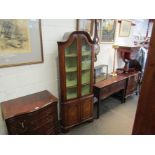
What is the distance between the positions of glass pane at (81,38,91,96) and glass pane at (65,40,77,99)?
16 centimetres

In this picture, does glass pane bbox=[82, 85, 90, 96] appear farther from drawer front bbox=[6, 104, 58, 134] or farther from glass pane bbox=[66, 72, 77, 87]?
drawer front bbox=[6, 104, 58, 134]

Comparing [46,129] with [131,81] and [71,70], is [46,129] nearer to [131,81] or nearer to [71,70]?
[71,70]

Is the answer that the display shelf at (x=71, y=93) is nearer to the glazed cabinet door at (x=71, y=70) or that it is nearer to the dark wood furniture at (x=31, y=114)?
the glazed cabinet door at (x=71, y=70)

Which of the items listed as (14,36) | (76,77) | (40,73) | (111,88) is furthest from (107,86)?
(14,36)

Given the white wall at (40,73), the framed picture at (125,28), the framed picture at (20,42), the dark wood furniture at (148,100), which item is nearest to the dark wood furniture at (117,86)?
the white wall at (40,73)

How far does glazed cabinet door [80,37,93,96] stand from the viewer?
7.30 feet

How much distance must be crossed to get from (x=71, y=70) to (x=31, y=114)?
3.02ft

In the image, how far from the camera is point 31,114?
5.37ft

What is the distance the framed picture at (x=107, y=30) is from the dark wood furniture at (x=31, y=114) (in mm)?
1805

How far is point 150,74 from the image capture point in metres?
0.72

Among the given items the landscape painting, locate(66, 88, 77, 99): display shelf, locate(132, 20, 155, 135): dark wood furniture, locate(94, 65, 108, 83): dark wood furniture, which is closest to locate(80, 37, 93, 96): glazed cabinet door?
locate(66, 88, 77, 99): display shelf
